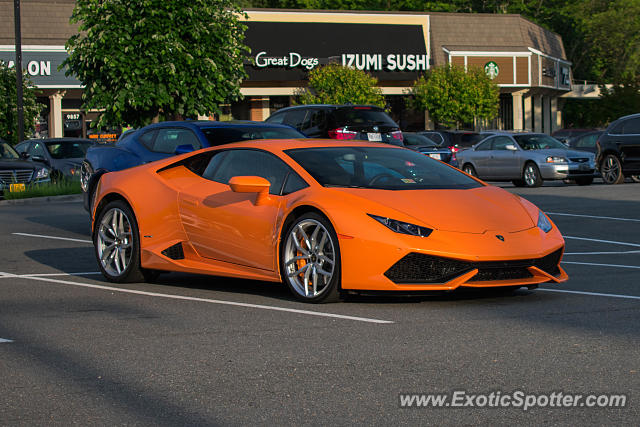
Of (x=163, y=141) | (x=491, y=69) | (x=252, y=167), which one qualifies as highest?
(x=491, y=69)

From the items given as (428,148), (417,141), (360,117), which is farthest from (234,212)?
(417,141)

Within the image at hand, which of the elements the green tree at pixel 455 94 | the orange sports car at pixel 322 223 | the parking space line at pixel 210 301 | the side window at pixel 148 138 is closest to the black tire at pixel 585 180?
the side window at pixel 148 138

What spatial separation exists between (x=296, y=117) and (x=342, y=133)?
1.54 m

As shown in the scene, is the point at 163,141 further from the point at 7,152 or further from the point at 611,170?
the point at 611,170

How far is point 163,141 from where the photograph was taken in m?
13.8

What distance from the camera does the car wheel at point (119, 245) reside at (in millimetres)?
9617

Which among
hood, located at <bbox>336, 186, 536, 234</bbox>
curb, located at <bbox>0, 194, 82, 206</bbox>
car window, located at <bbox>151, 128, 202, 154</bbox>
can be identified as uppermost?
car window, located at <bbox>151, 128, 202, 154</bbox>

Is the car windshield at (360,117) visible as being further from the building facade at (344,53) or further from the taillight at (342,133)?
the building facade at (344,53)

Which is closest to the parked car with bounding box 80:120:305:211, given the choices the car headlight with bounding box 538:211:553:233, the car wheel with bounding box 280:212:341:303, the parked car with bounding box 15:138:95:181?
the car wheel with bounding box 280:212:341:303

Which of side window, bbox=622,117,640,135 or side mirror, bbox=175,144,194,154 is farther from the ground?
side window, bbox=622,117,640,135

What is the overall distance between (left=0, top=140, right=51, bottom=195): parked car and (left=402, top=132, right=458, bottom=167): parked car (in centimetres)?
1021

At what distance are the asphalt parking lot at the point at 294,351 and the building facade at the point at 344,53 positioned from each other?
1698 inches

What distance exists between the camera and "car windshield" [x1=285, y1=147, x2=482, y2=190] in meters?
8.62

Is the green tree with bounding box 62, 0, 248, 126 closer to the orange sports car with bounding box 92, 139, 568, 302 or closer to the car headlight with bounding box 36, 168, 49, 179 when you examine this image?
the car headlight with bounding box 36, 168, 49, 179
